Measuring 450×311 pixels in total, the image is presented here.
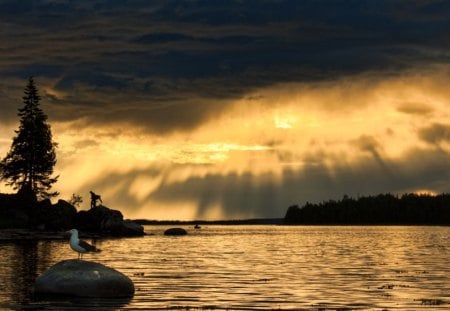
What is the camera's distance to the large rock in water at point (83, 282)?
32.0 meters

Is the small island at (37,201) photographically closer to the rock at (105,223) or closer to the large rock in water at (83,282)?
the rock at (105,223)

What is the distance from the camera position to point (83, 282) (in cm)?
3194

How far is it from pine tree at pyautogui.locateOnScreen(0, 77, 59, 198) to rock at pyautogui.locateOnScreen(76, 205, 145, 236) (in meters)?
14.3

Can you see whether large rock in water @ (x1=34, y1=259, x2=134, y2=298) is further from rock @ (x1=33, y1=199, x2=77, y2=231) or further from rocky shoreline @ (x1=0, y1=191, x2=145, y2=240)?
rock @ (x1=33, y1=199, x2=77, y2=231)

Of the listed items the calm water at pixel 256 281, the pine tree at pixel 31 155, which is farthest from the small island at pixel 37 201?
the calm water at pixel 256 281

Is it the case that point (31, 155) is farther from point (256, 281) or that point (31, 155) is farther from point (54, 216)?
point (256, 281)

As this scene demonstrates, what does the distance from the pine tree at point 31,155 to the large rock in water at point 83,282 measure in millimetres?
100771

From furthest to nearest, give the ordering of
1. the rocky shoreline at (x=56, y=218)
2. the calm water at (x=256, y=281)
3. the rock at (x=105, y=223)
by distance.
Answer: the rock at (x=105, y=223) → the rocky shoreline at (x=56, y=218) → the calm water at (x=256, y=281)

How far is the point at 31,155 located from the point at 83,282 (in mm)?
105257

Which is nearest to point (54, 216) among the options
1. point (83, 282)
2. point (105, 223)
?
point (105, 223)

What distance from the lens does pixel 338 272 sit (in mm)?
47844

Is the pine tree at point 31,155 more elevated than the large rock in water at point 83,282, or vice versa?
the pine tree at point 31,155

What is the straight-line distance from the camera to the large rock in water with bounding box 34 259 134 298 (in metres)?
32.0

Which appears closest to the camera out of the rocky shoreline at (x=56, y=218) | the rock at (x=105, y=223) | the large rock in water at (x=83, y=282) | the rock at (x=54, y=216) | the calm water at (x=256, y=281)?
the calm water at (x=256, y=281)
